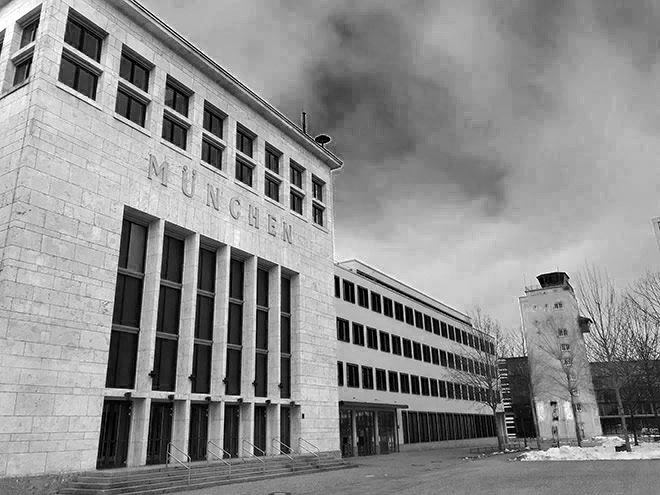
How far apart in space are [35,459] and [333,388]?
65.9 feet

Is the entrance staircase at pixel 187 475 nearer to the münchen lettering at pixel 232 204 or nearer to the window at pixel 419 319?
the münchen lettering at pixel 232 204

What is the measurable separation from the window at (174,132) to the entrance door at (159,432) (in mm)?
12719

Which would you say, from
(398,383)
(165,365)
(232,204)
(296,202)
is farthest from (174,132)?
(398,383)

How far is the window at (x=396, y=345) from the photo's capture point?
5160cm

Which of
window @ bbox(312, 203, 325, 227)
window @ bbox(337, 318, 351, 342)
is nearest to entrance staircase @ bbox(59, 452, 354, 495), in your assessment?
window @ bbox(337, 318, 351, 342)

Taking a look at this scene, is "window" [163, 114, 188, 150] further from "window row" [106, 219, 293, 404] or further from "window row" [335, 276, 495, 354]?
"window row" [335, 276, 495, 354]

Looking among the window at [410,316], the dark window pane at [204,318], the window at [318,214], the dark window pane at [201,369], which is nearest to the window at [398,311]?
the window at [410,316]

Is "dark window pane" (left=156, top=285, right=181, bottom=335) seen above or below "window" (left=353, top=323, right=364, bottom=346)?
below

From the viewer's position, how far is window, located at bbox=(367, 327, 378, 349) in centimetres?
4681

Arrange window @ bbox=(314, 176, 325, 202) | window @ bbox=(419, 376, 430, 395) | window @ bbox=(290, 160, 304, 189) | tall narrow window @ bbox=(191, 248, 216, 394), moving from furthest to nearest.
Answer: window @ bbox=(419, 376, 430, 395), window @ bbox=(314, 176, 325, 202), window @ bbox=(290, 160, 304, 189), tall narrow window @ bbox=(191, 248, 216, 394)

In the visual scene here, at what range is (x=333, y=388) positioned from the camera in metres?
34.6

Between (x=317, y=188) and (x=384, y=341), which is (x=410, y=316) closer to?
(x=384, y=341)

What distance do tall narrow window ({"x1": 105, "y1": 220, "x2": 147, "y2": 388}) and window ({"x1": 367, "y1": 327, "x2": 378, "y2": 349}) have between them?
88.1ft

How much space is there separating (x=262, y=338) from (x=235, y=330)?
239 cm
